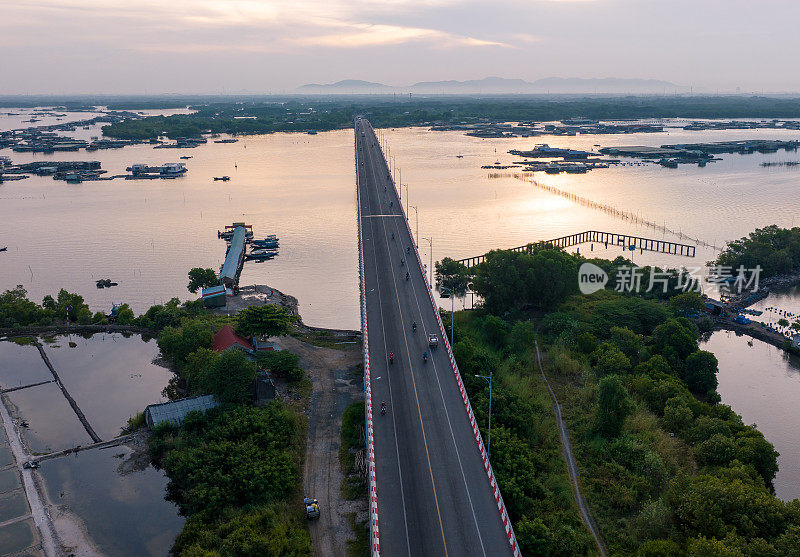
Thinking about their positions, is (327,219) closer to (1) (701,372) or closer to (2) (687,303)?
(2) (687,303)

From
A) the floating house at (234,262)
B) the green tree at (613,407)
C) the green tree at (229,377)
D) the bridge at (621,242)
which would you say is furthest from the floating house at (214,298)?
the green tree at (613,407)

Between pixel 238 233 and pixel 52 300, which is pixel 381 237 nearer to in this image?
pixel 238 233

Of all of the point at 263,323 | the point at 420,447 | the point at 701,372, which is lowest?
the point at 701,372

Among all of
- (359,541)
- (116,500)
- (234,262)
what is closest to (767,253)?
(359,541)

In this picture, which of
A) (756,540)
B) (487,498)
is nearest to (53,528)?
(487,498)

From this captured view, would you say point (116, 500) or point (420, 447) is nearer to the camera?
point (420, 447)

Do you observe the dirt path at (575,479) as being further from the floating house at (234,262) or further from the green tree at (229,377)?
the floating house at (234,262)

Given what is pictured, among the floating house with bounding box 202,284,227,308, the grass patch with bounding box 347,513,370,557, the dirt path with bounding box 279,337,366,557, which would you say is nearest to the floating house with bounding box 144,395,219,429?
the dirt path with bounding box 279,337,366,557
